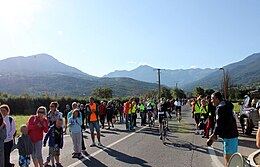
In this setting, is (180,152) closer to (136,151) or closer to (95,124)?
(136,151)

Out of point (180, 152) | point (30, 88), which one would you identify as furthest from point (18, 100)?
point (30, 88)

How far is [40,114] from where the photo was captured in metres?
8.86

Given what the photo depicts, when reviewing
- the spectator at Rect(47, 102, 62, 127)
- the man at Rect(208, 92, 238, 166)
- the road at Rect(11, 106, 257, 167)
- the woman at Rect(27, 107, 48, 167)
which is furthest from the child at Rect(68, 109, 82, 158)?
the man at Rect(208, 92, 238, 166)

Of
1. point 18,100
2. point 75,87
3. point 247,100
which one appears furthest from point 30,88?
point 247,100

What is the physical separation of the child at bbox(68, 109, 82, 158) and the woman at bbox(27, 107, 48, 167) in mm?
2119

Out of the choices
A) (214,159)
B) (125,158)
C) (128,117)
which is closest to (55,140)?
(125,158)

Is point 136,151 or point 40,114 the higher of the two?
point 40,114

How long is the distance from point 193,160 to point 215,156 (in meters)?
0.95

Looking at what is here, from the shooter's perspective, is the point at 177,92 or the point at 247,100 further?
the point at 177,92

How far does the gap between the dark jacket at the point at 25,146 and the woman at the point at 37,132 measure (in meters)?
0.31

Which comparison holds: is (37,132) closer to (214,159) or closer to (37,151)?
(37,151)

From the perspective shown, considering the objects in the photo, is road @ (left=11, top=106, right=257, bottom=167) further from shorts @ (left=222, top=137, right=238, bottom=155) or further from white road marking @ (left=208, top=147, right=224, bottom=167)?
shorts @ (left=222, top=137, right=238, bottom=155)

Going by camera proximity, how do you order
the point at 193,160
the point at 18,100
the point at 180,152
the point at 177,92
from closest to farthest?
the point at 193,160, the point at 180,152, the point at 18,100, the point at 177,92

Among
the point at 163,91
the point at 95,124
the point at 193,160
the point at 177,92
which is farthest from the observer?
the point at 177,92
